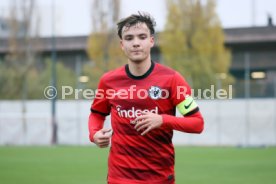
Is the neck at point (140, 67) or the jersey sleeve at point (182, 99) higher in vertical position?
the neck at point (140, 67)

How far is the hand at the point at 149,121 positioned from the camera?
15.2 ft

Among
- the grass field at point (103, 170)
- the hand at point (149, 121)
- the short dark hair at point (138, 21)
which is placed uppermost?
the short dark hair at point (138, 21)

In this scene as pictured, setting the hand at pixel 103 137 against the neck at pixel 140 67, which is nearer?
the hand at pixel 103 137

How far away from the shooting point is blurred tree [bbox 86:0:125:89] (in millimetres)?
39438

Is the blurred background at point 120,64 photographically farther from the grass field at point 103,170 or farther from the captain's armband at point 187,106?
the captain's armband at point 187,106

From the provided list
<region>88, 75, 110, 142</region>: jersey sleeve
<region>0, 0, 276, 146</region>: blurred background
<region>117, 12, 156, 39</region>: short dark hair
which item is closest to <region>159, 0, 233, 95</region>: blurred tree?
<region>0, 0, 276, 146</region>: blurred background

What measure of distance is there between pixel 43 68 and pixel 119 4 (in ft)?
27.8

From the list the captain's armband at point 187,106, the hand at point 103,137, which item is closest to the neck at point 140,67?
the captain's armband at point 187,106

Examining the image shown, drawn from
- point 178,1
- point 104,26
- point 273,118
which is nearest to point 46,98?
point 104,26

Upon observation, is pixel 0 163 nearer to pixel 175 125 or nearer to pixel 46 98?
pixel 175 125

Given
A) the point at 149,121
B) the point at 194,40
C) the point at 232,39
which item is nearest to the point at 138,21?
the point at 149,121

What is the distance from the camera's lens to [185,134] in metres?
34.1

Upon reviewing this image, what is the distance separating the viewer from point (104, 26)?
132ft

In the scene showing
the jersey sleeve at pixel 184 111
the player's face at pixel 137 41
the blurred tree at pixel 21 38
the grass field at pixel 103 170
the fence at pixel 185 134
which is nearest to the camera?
the jersey sleeve at pixel 184 111
